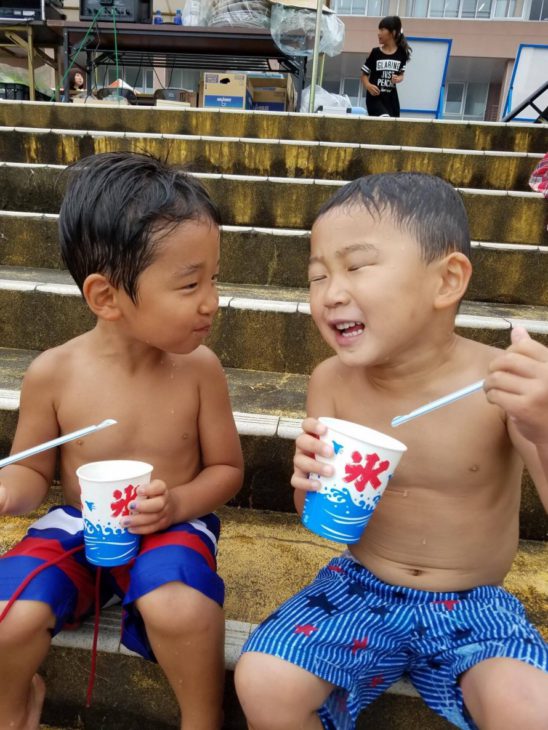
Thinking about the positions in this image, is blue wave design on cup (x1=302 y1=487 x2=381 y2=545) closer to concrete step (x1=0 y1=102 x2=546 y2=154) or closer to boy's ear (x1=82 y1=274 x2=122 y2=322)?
boy's ear (x1=82 y1=274 x2=122 y2=322)

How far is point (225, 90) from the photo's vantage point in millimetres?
6062

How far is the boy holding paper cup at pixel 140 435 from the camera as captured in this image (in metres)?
1.08

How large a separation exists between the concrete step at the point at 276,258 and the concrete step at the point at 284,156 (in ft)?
3.31

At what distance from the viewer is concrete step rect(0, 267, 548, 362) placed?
2105 millimetres

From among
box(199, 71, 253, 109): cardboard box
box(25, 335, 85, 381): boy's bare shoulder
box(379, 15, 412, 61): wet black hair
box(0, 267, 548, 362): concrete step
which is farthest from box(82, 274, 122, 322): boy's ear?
box(379, 15, 412, 61): wet black hair

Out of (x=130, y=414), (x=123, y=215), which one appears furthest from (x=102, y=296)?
(x=130, y=414)

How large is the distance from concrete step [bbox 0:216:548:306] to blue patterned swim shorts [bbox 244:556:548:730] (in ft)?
5.82

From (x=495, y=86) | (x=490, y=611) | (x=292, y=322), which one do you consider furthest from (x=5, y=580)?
(x=495, y=86)

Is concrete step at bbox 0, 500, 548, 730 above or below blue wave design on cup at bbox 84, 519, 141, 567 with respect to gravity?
below

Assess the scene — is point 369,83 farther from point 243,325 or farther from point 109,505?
point 109,505

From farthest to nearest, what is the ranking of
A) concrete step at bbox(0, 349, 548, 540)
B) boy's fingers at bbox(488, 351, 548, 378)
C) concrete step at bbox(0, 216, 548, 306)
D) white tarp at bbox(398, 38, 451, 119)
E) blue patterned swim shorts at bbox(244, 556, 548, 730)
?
white tarp at bbox(398, 38, 451, 119) < concrete step at bbox(0, 216, 548, 306) < concrete step at bbox(0, 349, 548, 540) < blue patterned swim shorts at bbox(244, 556, 548, 730) < boy's fingers at bbox(488, 351, 548, 378)

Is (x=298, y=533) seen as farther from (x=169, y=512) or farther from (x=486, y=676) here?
(x=486, y=676)

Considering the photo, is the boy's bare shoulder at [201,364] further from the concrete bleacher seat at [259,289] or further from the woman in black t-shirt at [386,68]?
the woman in black t-shirt at [386,68]

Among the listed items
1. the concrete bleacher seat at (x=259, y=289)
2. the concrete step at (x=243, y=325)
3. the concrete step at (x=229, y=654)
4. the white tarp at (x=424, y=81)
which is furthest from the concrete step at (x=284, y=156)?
the white tarp at (x=424, y=81)
